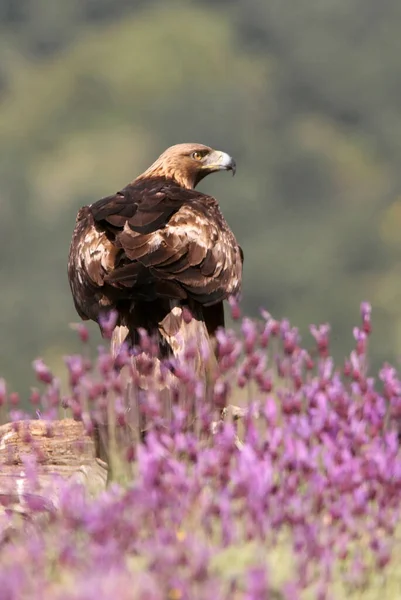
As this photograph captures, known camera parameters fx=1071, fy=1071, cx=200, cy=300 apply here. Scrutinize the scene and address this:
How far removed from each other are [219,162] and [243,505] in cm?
813

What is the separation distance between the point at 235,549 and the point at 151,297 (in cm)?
405

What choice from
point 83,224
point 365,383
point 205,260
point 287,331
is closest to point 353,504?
point 365,383

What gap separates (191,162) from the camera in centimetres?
1214

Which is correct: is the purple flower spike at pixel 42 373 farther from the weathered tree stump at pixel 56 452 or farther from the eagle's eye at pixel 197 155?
the eagle's eye at pixel 197 155

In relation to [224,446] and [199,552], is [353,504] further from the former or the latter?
[199,552]

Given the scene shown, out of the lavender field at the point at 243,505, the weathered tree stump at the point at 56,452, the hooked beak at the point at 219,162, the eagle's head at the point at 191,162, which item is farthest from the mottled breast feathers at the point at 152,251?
the lavender field at the point at 243,505

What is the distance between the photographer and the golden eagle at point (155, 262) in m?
8.78

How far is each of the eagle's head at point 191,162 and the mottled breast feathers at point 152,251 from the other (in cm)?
148

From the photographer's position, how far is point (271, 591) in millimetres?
4477

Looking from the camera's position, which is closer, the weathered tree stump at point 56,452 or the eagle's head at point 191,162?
the weathered tree stump at point 56,452

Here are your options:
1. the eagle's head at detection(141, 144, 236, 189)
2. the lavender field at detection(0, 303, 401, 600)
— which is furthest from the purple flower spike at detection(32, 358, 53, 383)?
the eagle's head at detection(141, 144, 236, 189)

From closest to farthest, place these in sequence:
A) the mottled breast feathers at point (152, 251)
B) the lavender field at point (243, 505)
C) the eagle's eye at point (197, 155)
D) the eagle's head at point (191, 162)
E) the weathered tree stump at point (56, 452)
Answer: the lavender field at point (243, 505)
the weathered tree stump at point (56, 452)
the mottled breast feathers at point (152, 251)
the eagle's head at point (191, 162)
the eagle's eye at point (197, 155)

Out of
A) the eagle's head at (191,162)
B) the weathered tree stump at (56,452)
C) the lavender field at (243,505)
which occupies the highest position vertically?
the eagle's head at (191,162)

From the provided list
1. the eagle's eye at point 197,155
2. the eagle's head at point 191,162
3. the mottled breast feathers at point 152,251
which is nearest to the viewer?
the mottled breast feathers at point 152,251
